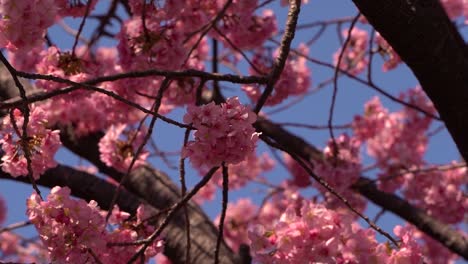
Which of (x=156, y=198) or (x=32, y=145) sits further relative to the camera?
(x=156, y=198)

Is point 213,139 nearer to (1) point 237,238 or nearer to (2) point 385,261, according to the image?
(2) point 385,261

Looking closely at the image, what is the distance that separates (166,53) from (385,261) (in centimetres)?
129

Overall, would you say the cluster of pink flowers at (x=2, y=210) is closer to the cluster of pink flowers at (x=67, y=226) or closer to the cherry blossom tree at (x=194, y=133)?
the cherry blossom tree at (x=194, y=133)

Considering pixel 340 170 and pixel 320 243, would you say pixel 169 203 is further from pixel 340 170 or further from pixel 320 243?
pixel 320 243

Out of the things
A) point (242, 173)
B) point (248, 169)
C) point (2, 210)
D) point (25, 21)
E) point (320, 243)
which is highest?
point (2, 210)

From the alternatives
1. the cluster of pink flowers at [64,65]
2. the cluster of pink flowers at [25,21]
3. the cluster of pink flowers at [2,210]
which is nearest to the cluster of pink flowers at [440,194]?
the cluster of pink flowers at [64,65]

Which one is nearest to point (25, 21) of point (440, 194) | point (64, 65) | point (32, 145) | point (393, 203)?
point (32, 145)

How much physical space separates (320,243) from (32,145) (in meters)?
1.04

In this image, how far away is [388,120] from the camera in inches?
228

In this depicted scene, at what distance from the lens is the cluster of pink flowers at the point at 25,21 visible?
210cm

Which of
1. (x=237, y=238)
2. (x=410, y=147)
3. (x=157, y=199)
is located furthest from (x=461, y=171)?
(x=157, y=199)

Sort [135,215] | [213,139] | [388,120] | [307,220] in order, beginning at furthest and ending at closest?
[388,120]
[135,215]
[307,220]
[213,139]

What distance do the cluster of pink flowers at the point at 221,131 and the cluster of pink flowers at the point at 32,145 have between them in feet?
2.21

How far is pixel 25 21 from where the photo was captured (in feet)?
7.13
